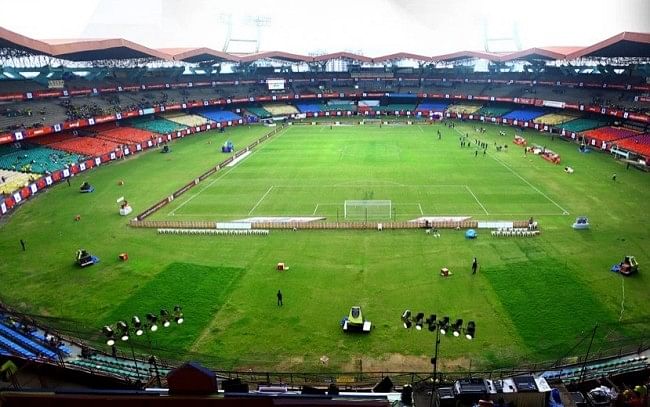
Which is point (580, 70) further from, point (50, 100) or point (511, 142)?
point (50, 100)

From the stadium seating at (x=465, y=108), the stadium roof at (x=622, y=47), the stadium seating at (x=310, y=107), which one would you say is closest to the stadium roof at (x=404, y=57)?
the stadium seating at (x=465, y=108)

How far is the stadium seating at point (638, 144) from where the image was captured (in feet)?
216

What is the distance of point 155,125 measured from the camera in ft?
317

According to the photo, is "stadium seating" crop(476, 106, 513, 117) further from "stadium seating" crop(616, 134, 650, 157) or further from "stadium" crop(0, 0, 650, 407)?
"stadium seating" crop(616, 134, 650, 157)

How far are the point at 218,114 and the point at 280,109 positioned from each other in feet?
61.7

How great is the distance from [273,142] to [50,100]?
144 feet

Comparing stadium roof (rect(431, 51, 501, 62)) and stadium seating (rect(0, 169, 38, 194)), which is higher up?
stadium roof (rect(431, 51, 501, 62))

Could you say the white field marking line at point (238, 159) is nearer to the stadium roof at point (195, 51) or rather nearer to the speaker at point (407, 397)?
the stadium roof at point (195, 51)

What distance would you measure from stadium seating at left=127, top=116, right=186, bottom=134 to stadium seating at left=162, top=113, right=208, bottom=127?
8.21 feet

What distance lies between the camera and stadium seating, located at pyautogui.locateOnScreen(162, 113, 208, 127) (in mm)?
103588

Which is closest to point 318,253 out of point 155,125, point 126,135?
point 126,135

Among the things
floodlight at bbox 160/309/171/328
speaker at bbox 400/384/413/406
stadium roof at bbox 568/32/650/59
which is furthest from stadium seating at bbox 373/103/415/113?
speaker at bbox 400/384/413/406

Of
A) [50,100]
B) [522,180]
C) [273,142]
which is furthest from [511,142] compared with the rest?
[50,100]

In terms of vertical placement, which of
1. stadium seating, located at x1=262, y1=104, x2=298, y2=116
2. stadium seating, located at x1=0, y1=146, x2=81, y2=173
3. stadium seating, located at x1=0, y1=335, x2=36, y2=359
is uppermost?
stadium seating, located at x1=262, y1=104, x2=298, y2=116
